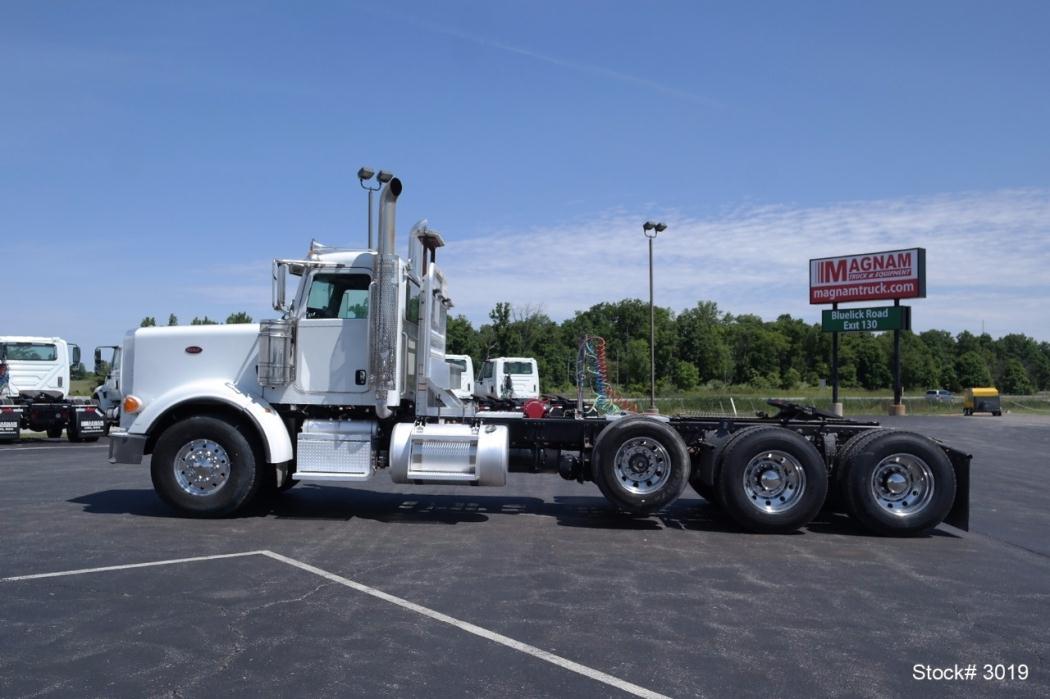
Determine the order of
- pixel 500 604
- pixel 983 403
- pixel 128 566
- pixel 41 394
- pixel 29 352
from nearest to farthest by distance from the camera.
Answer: pixel 500 604
pixel 128 566
pixel 41 394
pixel 29 352
pixel 983 403

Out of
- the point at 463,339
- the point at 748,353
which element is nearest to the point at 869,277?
the point at 463,339

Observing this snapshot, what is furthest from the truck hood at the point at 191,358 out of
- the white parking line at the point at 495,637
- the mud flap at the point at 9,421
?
the mud flap at the point at 9,421

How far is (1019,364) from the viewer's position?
4756 inches

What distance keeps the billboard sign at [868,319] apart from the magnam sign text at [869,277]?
67 cm

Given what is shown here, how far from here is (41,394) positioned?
2227 cm

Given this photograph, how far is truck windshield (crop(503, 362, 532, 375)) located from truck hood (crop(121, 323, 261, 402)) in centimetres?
1927

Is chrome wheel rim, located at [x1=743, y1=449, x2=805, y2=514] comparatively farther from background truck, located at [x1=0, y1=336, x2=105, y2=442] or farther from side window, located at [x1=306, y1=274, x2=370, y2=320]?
background truck, located at [x1=0, y1=336, x2=105, y2=442]

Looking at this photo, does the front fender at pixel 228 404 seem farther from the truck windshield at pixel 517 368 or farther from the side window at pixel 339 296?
the truck windshield at pixel 517 368

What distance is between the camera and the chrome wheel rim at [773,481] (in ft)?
31.0

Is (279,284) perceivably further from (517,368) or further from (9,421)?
(517,368)

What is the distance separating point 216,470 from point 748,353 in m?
96.0

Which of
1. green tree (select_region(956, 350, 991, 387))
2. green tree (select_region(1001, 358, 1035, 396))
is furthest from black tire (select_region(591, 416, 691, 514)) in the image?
green tree (select_region(1001, 358, 1035, 396))

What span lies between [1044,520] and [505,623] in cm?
859

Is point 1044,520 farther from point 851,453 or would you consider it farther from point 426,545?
Answer: point 426,545
